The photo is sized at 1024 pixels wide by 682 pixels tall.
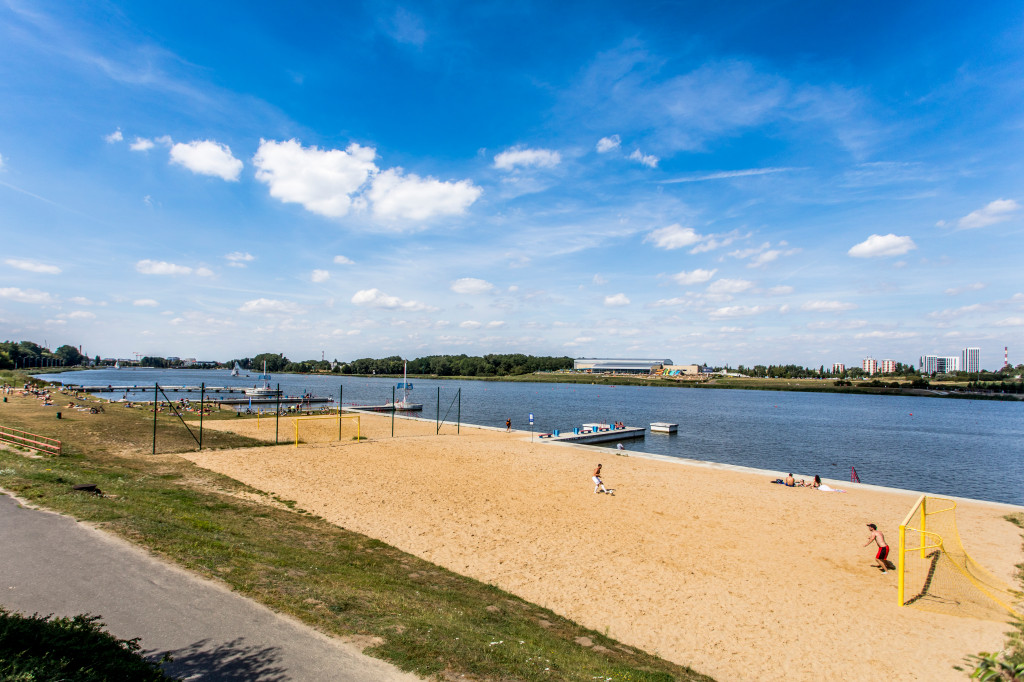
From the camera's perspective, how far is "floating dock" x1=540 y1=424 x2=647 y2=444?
34250 mm

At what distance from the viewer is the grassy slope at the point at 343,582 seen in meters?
6.18

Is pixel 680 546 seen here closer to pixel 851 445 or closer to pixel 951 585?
pixel 951 585

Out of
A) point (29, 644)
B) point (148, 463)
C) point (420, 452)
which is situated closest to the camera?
point (29, 644)

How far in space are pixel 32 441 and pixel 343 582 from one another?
19.8m

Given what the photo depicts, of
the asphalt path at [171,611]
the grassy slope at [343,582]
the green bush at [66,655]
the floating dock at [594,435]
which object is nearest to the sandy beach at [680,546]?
the grassy slope at [343,582]

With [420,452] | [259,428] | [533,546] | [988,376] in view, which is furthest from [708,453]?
[988,376]

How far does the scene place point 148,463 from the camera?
19703 millimetres

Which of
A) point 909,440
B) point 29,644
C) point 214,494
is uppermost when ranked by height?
point 29,644

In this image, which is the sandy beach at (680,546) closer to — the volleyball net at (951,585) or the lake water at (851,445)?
the volleyball net at (951,585)

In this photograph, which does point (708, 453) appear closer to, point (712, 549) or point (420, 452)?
point (420, 452)

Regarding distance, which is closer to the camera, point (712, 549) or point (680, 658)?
point (680, 658)

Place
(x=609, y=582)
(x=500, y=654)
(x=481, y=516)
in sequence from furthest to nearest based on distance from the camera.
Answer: (x=481, y=516), (x=609, y=582), (x=500, y=654)

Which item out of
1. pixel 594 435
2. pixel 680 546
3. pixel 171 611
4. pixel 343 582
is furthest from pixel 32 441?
pixel 594 435

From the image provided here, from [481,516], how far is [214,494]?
8091mm
